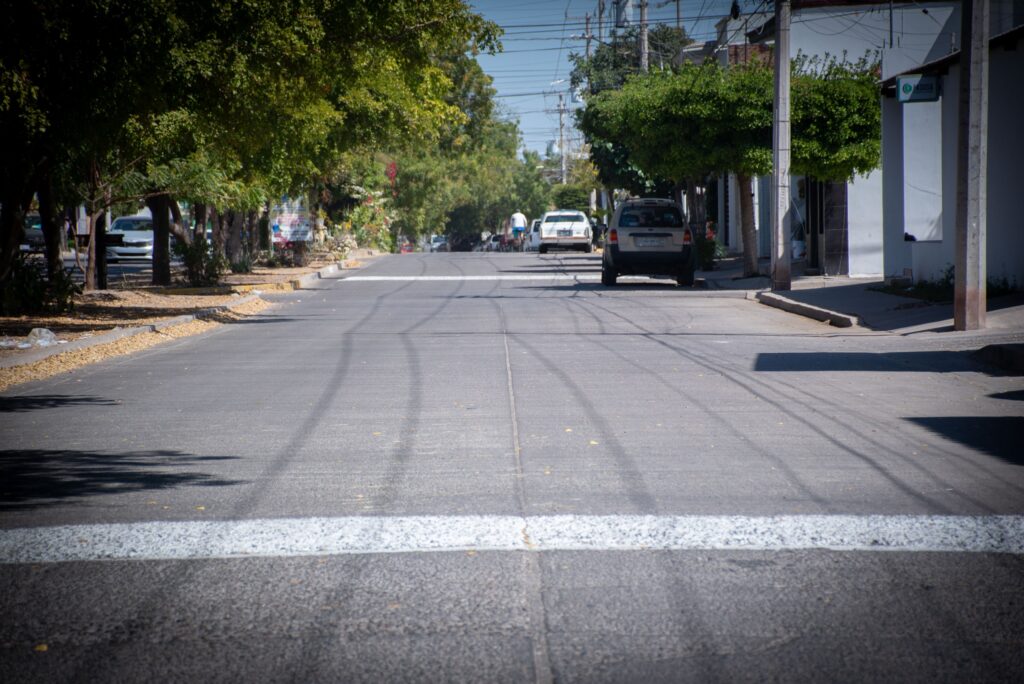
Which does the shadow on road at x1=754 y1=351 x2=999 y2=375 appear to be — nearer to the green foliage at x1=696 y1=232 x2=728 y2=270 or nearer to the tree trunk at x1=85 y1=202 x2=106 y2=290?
the tree trunk at x1=85 y1=202 x2=106 y2=290

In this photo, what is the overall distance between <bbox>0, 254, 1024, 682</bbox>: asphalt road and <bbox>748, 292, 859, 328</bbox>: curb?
5.67 meters

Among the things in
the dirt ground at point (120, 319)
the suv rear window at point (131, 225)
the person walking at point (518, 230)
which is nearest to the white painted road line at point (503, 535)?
the dirt ground at point (120, 319)

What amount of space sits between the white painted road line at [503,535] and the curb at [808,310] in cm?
1254

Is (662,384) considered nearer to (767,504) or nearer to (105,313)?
(767,504)

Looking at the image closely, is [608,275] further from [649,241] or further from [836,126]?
[836,126]

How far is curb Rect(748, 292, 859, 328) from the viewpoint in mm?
18406

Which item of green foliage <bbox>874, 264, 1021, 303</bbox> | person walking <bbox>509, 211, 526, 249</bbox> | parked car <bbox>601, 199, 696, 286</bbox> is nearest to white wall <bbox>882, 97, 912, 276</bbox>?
green foliage <bbox>874, 264, 1021, 303</bbox>

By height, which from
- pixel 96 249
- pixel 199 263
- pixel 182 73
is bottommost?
pixel 199 263

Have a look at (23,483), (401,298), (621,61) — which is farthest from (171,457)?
(621,61)

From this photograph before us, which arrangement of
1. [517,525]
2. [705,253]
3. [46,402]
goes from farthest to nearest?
[705,253], [46,402], [517,525]

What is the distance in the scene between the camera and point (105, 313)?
70.1ft

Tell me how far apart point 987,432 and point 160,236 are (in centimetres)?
2397

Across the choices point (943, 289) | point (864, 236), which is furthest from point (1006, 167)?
point (864, 236)

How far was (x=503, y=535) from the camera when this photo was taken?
5.85 meters
